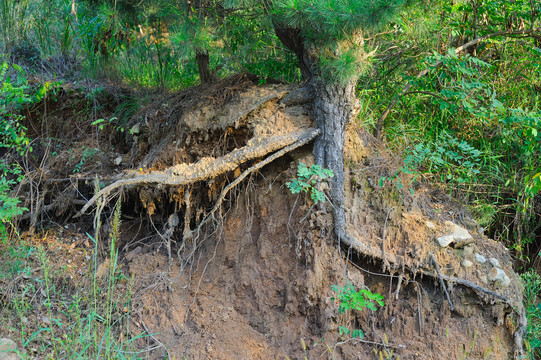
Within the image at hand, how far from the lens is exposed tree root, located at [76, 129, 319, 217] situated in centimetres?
332

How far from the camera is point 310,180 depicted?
10.4 ft

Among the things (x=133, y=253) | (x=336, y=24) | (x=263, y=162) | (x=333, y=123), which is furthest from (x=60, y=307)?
(x=336, y=24)

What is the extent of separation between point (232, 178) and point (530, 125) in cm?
230

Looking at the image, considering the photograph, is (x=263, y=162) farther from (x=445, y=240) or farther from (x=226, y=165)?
(x=445, y=240)

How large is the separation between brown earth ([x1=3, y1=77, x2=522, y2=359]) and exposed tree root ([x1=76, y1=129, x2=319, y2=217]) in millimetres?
85

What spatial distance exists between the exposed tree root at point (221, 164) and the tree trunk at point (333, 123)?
0.10 meters

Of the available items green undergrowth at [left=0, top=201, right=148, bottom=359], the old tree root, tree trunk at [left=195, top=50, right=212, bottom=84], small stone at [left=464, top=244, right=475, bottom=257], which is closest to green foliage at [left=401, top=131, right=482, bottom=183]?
small stone at [left=464, top=244, right=475, bottom=257]

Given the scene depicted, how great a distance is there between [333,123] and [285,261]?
3.56 feet

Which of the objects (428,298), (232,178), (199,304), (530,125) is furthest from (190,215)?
(530,125)

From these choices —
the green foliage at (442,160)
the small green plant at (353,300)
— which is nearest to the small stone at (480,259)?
the green foliage at (442,160)

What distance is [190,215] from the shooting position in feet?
12.1

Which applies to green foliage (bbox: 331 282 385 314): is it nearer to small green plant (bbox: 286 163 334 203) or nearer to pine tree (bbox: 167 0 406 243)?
pine tree (bbox: 167 0 406 243)

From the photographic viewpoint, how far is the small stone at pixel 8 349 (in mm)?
2730

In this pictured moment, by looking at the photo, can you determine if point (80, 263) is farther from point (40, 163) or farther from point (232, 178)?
point (232, 178)
